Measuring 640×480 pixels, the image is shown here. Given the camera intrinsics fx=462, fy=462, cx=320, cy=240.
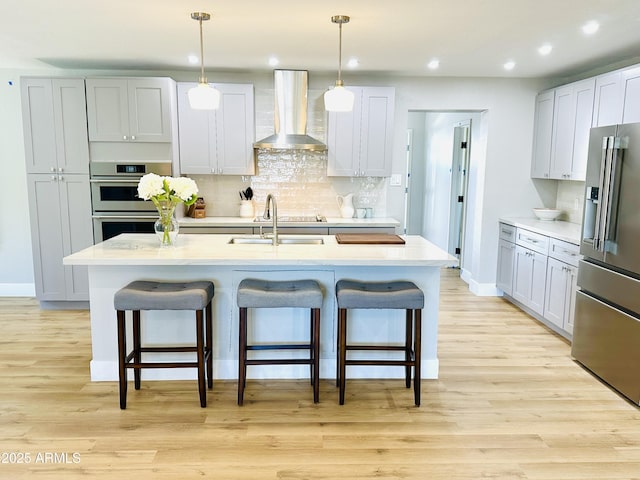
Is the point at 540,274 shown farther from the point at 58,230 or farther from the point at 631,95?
the point at 58,230

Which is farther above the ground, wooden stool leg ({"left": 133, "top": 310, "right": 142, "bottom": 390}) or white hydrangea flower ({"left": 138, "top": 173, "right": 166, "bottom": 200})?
white hydrangea flower ({"left": 138, "top": 173, "right": 166, "bottom": 200})

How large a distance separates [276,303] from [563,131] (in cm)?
359

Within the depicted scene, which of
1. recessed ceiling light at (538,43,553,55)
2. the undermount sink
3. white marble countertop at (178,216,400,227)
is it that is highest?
recessed ceiling light at (538,43,553,55)

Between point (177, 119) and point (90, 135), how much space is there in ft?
2.83

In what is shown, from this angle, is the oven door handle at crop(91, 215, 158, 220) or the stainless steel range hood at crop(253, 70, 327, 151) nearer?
the oven door handle at crop(91, 215, 158, 220)

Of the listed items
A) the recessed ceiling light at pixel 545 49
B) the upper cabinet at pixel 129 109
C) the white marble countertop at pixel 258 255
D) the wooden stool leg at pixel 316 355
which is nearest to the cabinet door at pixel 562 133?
the recessed ceiling light at pixel 545 49

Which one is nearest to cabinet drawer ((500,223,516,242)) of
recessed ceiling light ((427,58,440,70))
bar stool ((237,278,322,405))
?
recessed ceiling light ((427,58,440,70))

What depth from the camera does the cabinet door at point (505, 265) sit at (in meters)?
5.06

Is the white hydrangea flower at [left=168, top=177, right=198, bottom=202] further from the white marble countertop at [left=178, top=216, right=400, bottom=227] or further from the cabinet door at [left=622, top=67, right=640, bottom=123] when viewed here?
the cabinet door at [left=622, top=67, right=640, bottom=123]

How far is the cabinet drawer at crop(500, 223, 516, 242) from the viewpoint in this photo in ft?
16.4

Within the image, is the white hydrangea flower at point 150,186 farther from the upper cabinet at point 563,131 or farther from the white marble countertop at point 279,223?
Result: the upper cabinet at point 563,131

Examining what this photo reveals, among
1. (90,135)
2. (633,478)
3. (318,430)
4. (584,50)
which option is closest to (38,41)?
(90,135)

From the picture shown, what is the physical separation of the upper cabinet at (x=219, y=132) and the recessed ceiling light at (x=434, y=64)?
185cm

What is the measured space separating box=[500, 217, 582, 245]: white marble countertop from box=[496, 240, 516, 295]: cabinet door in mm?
265
